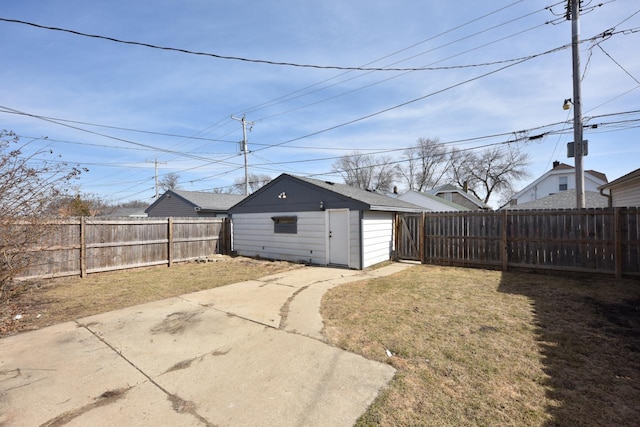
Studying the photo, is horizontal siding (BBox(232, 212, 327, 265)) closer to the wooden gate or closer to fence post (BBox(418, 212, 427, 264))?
the wooden gate

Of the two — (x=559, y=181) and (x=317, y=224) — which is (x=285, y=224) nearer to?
(x=317, y=224)

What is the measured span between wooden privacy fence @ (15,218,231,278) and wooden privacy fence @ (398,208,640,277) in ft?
29.6

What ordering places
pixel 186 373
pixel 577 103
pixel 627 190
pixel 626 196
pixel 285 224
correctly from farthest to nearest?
pixel 285 224, pixel 626 196, pixel 627 190, pixel 577 103, pixel 186 373

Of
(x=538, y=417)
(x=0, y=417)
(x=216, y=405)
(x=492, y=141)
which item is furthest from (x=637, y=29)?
(x=0, y=417)

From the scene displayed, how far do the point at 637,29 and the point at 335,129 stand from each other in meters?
10.8

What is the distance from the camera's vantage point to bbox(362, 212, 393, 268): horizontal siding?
31.1 feet

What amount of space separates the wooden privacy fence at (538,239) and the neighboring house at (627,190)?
1832 millimetres

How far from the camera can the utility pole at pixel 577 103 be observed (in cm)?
867

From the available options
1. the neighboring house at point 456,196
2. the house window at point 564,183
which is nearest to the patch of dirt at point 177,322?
the neighboring house at point 456,196

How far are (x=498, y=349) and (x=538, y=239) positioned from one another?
21.4 ft

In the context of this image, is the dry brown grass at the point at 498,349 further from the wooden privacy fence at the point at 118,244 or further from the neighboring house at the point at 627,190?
the wooden privacy fence at the point at 118,244

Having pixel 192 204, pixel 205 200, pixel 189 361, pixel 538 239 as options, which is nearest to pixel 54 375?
pixel 189 361

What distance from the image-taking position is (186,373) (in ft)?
10.2

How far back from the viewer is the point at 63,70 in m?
8.64
